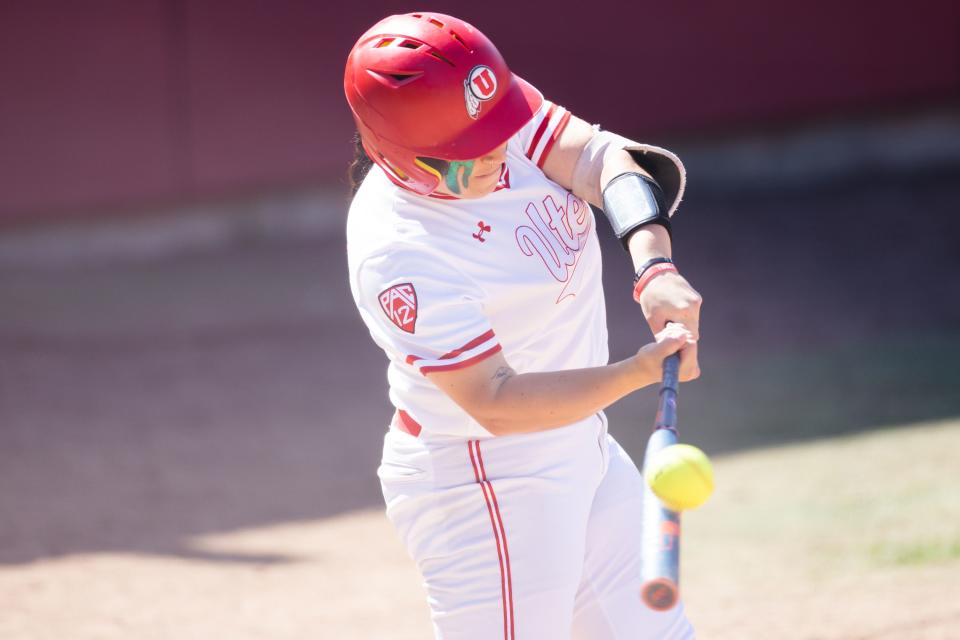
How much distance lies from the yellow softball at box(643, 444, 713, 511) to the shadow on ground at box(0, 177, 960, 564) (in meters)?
3.28

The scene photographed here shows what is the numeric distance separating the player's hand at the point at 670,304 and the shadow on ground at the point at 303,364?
3.10 metres

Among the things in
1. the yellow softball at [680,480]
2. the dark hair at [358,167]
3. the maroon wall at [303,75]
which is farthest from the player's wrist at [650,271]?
the maroon wall at [303,75]

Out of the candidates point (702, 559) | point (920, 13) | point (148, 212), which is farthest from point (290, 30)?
point (702, 559)

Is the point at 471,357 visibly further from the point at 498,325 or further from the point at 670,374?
the point at 670,374

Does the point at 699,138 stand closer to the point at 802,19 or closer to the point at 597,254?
the point at 802,19

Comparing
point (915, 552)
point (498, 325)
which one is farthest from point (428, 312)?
point (915, 552)

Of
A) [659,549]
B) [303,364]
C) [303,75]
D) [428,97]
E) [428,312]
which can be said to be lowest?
[303,364]

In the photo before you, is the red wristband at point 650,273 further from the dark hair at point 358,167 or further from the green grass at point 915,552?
the green grass at point 915,552

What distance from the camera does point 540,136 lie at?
118 inches

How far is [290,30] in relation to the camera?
386 inches

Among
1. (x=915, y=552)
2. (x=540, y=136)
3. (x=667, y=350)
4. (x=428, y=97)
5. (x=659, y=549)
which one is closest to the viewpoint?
(x=659, y=549)

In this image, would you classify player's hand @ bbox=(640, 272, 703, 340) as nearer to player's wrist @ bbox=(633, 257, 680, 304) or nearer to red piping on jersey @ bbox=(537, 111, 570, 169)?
player's wrist @ bbox=(633, 257, 680, 304)

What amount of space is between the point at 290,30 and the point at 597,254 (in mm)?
7295

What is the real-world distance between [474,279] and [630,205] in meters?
0.45
